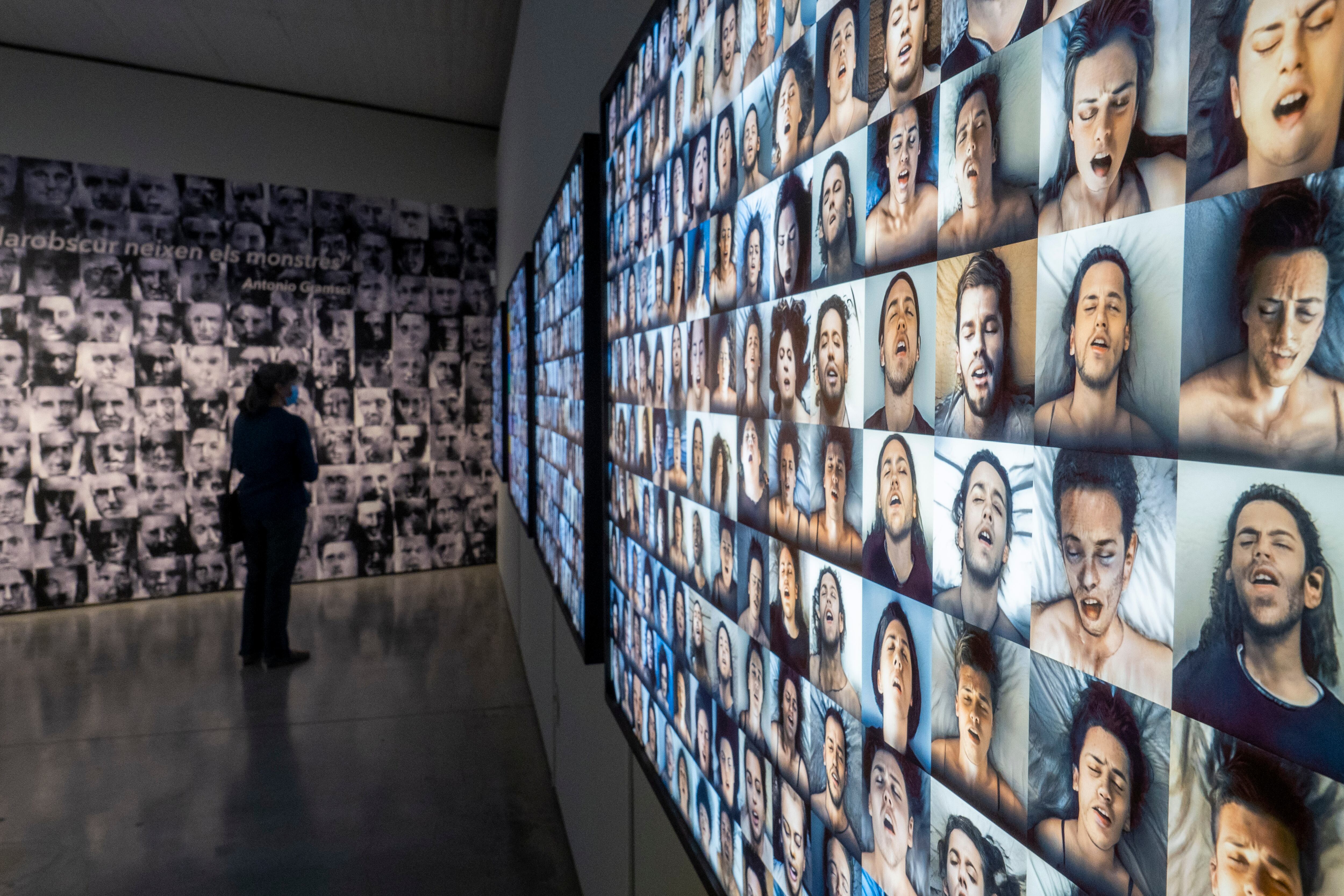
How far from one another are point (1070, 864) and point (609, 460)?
1211 millimetres

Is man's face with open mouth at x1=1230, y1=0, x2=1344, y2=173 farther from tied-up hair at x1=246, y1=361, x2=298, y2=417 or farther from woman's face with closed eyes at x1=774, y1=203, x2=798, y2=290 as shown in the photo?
tied-up hair at x1=246, y1=361, x2=298, y2=417

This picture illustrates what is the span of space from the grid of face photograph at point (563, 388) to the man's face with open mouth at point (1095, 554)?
145 centimetres

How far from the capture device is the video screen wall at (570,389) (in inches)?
67.1

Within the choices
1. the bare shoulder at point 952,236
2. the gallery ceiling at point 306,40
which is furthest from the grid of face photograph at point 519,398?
the bare shoulder at point 952,236

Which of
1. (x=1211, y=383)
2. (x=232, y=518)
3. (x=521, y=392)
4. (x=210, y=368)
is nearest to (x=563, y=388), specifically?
(x=521, y=392)

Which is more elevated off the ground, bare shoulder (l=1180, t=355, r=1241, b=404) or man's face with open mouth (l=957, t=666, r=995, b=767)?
bare shoulder (l=1180, t=355, r=1241, b=404)

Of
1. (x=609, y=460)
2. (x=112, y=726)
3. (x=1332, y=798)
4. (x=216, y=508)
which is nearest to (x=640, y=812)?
(x=609, y=460)

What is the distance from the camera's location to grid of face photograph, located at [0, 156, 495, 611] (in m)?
5.80

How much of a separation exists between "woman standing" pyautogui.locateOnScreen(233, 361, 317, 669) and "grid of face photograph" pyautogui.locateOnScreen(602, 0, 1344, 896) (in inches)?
160

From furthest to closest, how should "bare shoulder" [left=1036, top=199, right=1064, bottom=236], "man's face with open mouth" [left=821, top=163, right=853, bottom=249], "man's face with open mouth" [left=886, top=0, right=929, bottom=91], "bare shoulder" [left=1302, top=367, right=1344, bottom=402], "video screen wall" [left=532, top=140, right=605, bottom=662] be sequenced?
"video screen wall" [left=532, top=140, right=605, bottom=662], "man's face with open mouth" [left=821, top=163, right=853, bottom=249], "man's face with open mouth" [left=886, top=0, right=929, bottom=91], "bare shoulder" [left=1036, top=199, right=1064, bottom=236], "bare shoulder" [left=1302, top=367, right=1344, bottom=402]

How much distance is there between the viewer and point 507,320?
16.1ft

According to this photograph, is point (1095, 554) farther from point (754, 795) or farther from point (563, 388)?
point (563, 388)

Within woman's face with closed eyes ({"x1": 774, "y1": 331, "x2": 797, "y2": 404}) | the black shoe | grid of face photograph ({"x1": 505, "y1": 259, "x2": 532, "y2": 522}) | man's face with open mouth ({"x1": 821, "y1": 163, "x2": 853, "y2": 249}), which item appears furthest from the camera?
the black shoe

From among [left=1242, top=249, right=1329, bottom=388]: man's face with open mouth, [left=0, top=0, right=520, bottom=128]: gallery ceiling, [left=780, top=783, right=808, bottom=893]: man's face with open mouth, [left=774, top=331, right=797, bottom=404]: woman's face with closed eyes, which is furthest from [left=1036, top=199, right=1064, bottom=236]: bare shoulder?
[left=0, top=0, right=520, bottom=128]: gallery ceiling
